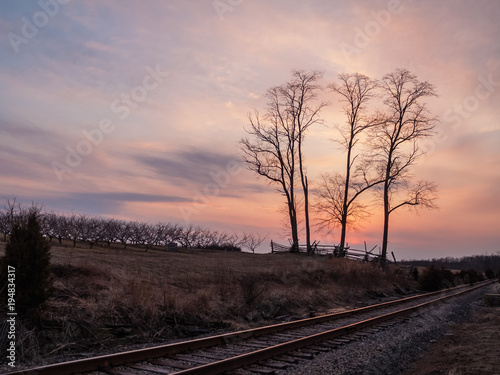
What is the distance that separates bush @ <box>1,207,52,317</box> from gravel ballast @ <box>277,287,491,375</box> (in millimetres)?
5463

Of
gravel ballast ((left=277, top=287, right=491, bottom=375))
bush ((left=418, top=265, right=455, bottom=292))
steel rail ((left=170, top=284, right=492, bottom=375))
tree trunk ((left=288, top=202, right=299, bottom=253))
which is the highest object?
tree trunk ((left=288, top=202, right=299, bottom=253))

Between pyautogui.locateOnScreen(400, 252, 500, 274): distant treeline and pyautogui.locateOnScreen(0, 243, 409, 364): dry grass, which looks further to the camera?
pyautogui.locateOnScreen(400, 252, 500, 274): distant treeline

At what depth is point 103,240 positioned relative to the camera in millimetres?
36938

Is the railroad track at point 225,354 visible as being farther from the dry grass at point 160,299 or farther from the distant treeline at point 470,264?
the distant treeline at point 470,264

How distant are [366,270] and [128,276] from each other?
18873mm

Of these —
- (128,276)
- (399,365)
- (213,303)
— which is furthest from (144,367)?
(128,276)

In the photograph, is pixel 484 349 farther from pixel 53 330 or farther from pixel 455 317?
pixel 53 330

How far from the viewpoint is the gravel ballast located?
24.9 ft

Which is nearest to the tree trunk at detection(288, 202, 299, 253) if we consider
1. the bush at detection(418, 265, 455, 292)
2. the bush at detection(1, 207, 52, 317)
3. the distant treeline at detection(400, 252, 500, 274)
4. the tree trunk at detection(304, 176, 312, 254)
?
the tree trunk at detection(304, 176, 312, 254)

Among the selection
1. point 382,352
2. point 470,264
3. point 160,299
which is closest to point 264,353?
point 382,352

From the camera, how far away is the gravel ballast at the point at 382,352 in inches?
299

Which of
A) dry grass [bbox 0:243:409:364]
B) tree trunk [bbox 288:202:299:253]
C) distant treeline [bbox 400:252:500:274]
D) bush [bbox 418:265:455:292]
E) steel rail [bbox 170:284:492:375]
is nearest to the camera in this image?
steel rail [bbox 170:284:492:375]

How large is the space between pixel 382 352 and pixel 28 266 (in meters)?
7.99

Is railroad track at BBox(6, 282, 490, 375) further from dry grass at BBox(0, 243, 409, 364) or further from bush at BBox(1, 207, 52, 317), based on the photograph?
bush at BBox(1, 207, 52, 317)
